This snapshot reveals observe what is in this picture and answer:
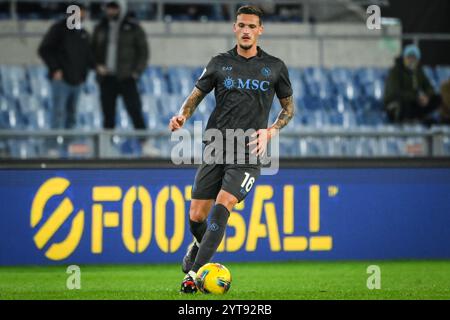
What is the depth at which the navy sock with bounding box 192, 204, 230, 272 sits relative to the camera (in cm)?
866

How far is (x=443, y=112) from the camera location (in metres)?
16.0

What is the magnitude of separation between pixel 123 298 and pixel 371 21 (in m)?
9.79

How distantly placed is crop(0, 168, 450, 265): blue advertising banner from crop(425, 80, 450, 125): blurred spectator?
3523 mm

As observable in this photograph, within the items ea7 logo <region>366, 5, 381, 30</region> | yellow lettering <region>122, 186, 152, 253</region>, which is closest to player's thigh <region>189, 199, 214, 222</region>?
yellow lettering <region>122, 186, 152, 253</region>

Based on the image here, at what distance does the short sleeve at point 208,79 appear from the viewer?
29.6 ft

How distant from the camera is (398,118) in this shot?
16156 mm

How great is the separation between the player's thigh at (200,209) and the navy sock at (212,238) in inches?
19.3

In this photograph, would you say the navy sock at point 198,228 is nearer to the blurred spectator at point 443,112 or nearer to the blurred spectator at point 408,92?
the blurred spectator at point 408,92

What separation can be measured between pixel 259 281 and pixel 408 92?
21.6 ft

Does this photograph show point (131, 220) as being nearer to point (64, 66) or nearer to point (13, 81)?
point (64, 66)

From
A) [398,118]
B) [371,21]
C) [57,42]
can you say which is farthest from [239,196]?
[371,21]

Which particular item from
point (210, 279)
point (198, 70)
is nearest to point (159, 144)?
point (198, 70)
